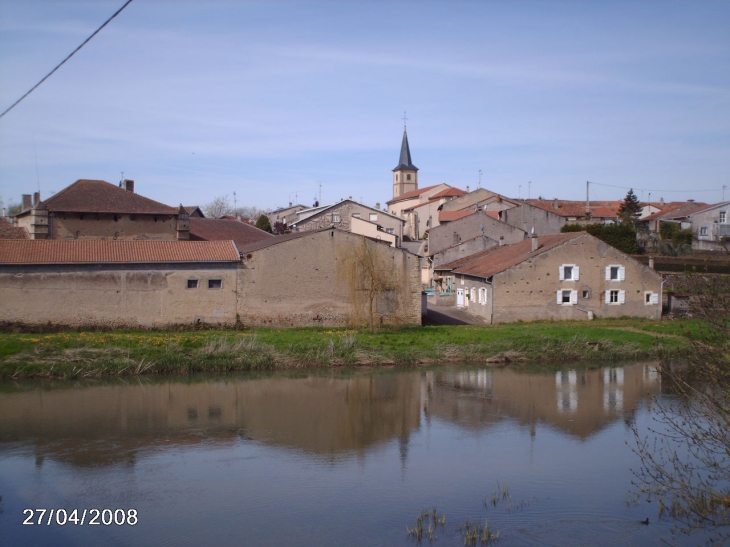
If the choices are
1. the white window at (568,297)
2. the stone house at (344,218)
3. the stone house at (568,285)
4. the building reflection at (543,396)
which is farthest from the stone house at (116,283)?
the stone house at (344,218)

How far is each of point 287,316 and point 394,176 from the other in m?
55.5

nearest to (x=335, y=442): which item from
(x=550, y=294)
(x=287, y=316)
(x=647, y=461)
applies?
(x=647, y=461)

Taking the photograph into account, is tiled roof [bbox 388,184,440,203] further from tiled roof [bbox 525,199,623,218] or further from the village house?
the village house

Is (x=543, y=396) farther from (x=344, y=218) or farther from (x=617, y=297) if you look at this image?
(x=344, y=218)

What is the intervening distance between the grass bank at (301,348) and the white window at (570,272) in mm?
3667

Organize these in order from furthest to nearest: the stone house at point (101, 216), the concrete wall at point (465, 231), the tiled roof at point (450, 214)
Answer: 1. the tiled roof at point (450, 214)
2. the concrete wall at point (465, 231)
3. the stone house at point (101, 216)

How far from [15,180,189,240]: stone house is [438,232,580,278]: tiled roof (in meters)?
13.6

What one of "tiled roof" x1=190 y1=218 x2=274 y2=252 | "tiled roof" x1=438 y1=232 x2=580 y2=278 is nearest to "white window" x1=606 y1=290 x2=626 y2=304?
"tiled roof" x1=438 y1=232 x2=580 y2=278

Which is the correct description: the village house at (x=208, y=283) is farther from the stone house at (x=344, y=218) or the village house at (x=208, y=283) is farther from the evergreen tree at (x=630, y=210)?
the evergreen tree at (x=630, y=210)

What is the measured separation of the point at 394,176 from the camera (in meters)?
79.0

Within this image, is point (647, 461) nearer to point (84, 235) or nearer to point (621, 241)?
point (84, 235)

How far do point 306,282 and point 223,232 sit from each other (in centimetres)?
1248

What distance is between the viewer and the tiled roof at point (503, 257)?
95.0 ft

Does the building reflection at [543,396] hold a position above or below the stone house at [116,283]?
below
